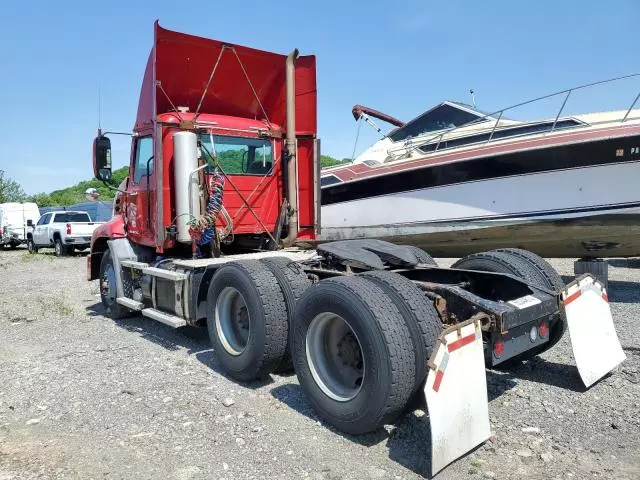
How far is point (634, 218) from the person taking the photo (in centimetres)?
701

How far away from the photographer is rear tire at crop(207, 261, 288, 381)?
4242 millimetres

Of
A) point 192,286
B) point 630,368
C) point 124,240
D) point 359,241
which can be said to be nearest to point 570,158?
point 630,368

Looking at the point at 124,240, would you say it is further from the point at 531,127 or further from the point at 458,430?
the point at 531,127

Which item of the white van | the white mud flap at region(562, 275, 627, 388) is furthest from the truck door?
the white van

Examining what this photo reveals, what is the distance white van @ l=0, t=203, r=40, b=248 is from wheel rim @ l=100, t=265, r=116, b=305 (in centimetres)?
2076

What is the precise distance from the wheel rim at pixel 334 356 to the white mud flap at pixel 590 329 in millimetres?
1602

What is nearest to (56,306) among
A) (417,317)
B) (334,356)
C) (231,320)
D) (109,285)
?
(109,285)

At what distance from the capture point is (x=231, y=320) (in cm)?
486

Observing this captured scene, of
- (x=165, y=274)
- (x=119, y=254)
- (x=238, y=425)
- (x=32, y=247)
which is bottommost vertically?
(x=32, y=247)

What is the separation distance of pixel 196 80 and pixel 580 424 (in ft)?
17.4

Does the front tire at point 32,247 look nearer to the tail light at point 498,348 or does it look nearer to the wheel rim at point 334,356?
the wheel rim at point 334,356

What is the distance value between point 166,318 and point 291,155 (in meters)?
2.55

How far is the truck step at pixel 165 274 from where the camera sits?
5.33 m

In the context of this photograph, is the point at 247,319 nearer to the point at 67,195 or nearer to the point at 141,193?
the point at 141,193
